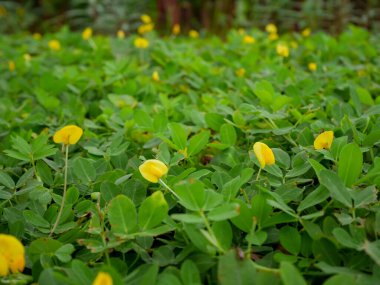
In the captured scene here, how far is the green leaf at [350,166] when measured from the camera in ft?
2.85

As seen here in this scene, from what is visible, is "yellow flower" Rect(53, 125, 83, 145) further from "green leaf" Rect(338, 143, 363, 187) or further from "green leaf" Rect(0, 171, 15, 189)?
"green leaf" Rect(338, 143, 363, 187)

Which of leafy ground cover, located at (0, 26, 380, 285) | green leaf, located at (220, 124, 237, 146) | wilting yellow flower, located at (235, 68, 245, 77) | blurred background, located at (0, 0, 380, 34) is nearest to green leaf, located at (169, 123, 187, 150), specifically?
leafy ground cover, located at (0, 26, 380, 285)

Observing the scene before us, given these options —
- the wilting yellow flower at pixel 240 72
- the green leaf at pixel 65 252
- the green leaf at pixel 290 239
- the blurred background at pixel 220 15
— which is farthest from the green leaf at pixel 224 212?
the blurred background at pixel 220 15

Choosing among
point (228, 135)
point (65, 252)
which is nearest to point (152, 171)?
point (65, 252)

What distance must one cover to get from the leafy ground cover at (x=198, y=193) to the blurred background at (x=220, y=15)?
108 inches

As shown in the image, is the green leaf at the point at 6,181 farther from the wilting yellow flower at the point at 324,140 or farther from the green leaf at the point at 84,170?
the wilting yellow flower at the point at 324,140

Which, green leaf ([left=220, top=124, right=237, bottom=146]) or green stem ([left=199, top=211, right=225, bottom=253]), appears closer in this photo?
green stem ([left=199, top=211, right=225, bottom=253])

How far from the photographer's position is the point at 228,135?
1.16 m

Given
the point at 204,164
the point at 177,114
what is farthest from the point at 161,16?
the point at 204,164

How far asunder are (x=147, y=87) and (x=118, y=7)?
328cm

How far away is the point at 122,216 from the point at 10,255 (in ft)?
0.64

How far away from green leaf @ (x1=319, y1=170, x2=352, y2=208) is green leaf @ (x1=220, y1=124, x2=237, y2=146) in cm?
37

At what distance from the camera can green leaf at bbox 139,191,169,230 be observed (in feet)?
2.65

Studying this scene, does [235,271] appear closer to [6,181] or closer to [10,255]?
[10,255]
